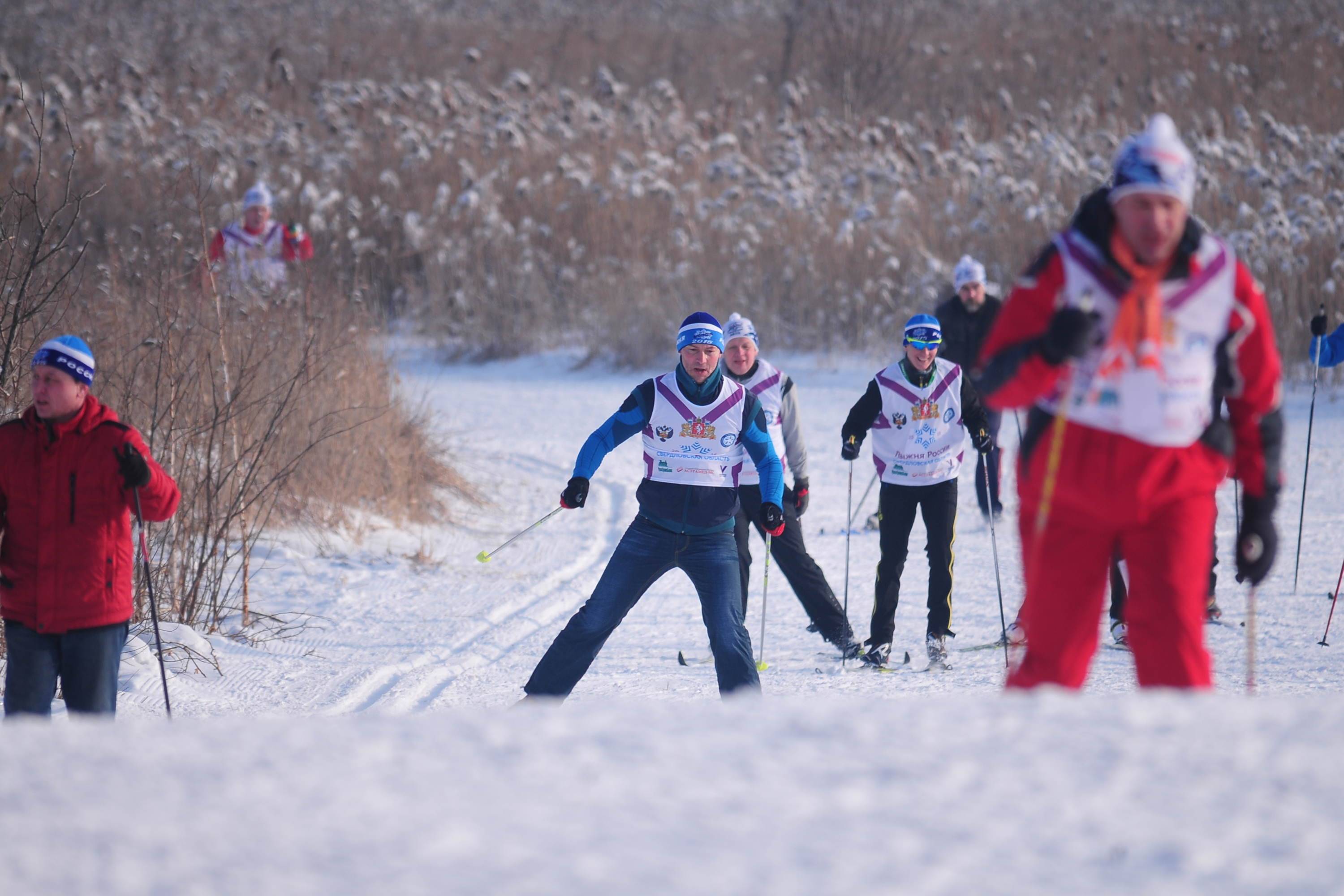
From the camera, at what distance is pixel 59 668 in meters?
4.29

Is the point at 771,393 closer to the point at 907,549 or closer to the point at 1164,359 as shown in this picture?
the point at 907,549

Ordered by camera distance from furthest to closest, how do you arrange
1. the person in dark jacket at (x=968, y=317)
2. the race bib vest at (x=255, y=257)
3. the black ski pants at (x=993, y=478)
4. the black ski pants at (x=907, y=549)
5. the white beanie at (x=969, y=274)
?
the white beanie at (x=969, y=274) → the person in dark jacket at (x=968, y=317) → the race bib vest at (x=255, y=257) → the black ski pants at (x=993, y=478) → the black ski pants at (x=907, y=549)

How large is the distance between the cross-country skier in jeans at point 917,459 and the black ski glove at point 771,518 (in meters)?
1.23

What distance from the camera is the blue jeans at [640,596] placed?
5301 millimetres

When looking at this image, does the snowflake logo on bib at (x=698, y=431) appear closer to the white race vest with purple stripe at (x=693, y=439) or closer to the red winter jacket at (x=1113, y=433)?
the white race vest with purple stripe at (x=693, y=439)

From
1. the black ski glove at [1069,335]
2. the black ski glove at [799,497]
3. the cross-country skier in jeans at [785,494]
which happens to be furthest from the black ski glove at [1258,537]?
the black ski glove at [799,497]

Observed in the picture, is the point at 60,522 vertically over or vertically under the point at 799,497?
over

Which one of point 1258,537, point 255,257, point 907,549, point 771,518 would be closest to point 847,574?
point 907,549

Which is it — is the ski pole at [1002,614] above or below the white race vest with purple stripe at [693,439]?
below

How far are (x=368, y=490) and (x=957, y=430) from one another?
5.22 m

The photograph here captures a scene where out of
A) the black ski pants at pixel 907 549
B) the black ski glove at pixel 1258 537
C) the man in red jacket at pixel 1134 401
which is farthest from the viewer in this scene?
the black ski pants at pixel 907 549

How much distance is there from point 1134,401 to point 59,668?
3.68 m

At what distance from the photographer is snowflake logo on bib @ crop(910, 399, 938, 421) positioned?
684 centimetres

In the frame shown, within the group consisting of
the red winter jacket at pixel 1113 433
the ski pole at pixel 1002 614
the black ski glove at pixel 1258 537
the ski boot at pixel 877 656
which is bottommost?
the ski boot at pixel 877 656
